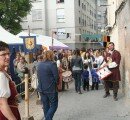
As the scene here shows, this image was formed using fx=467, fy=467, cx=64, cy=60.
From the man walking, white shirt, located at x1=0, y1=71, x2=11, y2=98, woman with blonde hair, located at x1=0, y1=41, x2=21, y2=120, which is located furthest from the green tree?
white shirt, located at x1=0, y1=71, x2=11, y2=98

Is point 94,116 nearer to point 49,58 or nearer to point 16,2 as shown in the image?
point 49,58

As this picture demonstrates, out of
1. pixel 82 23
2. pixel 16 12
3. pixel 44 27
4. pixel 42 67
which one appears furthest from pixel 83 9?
pixel 42 67

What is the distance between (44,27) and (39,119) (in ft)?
187

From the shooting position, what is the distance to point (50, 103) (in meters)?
10.3

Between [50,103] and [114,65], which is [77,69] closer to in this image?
[114,65]

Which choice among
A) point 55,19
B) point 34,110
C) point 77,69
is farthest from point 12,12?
point 34,110

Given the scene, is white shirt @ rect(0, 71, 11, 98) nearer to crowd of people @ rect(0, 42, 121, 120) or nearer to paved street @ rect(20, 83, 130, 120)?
crowd of people @ rect(0, 42, 121, 120)

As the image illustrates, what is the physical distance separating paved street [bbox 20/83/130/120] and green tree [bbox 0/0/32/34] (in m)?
27.5

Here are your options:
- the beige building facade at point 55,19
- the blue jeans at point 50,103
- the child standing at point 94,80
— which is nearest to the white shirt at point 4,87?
the blue jeans at point 50,103

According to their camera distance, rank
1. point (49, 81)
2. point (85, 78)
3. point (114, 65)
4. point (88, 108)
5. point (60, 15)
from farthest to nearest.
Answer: point (60, 15)
point (85, 78)
point (114, 65)
point (88, 108)
point (49, 81)

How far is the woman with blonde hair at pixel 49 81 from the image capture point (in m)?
10.1

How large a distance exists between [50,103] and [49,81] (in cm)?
49

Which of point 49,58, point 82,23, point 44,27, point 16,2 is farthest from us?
point 82,23

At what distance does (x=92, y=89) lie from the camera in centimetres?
1884
